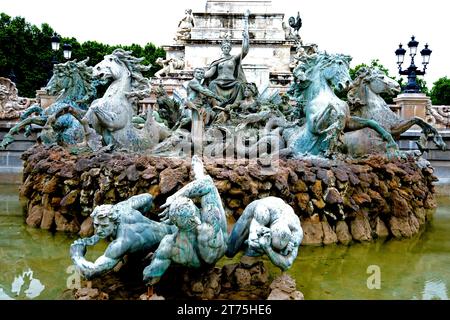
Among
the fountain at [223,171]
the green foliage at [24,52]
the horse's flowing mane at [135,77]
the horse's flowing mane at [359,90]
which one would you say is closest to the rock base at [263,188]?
the fountain at [223,171]

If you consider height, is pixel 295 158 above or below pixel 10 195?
above

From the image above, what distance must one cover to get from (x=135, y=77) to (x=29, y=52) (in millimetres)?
29293

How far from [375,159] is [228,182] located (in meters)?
2.43

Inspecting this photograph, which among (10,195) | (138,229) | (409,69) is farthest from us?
(409,69)

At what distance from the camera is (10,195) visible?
31.0ft

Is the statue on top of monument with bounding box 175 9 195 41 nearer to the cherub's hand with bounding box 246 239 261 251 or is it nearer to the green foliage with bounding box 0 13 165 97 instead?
the cherub's hand with bounding box 246 239 261 251

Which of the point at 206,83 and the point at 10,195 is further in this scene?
the point at 10,195

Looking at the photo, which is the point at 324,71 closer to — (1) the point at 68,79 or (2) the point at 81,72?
(2) the point at 81,72

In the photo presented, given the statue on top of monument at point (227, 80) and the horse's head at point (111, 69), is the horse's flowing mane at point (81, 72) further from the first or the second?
the statue on top of monument at point (227, 80)

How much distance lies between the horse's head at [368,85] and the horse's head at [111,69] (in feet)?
12.1

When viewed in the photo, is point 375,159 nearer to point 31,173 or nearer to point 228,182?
point 228,182

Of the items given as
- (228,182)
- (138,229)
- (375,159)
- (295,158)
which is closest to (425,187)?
(375,159)

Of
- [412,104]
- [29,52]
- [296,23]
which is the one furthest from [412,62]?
[29,52]

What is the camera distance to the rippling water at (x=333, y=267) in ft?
12.6
